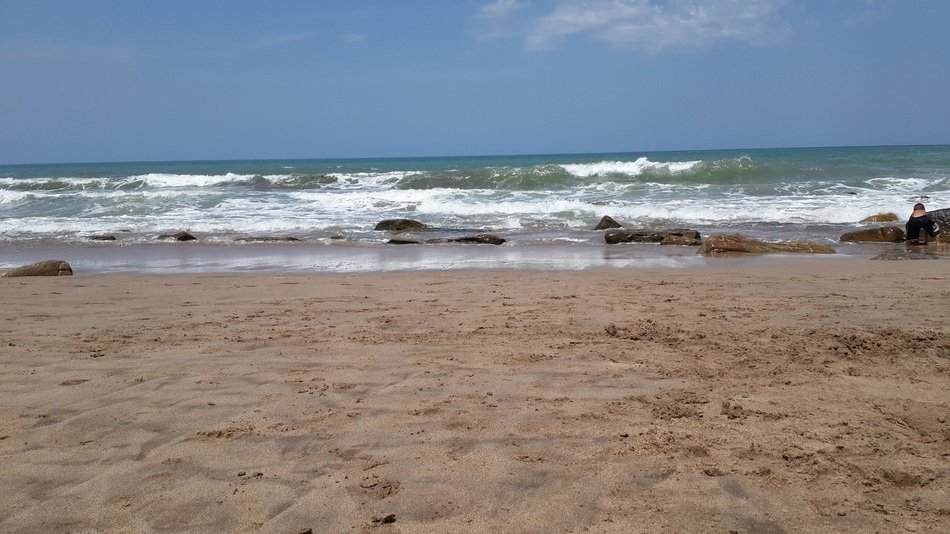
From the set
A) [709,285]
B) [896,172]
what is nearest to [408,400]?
[709,285]

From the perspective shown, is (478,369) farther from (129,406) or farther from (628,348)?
(129,406)

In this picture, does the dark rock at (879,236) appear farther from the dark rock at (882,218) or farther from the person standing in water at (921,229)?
the dark rock at (882,218)

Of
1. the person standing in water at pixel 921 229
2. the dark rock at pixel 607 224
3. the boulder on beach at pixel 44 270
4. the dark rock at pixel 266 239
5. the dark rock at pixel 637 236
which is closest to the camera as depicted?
the boulder on beach at pixel 44 270

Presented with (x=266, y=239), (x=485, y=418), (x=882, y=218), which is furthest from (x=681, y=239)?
(x=485, y=418)

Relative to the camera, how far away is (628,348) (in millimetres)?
4457

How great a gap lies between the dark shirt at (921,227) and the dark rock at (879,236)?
0.17 meters

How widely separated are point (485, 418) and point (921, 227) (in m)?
10.8

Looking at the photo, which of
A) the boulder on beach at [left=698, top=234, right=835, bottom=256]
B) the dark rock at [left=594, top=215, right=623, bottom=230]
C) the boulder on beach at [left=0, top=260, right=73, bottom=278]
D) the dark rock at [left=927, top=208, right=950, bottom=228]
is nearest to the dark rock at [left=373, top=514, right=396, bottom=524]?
the boulder on beach at [left=0, top=260, right=73, bottom=278]

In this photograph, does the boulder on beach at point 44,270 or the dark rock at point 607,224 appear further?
the dark rock at point 607,224

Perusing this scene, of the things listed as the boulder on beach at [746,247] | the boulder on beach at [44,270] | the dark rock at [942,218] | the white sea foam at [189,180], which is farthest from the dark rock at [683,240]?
the white sea foam at [189,180]

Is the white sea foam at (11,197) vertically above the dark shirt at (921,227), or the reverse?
the white sea foam at (11,197)

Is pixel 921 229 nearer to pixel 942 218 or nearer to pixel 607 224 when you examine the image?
pixel 942 218

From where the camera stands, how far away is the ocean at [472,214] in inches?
415

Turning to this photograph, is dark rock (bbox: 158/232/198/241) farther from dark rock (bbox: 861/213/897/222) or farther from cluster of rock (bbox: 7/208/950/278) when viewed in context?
dark rock (bbox: 861/213/897/222)
